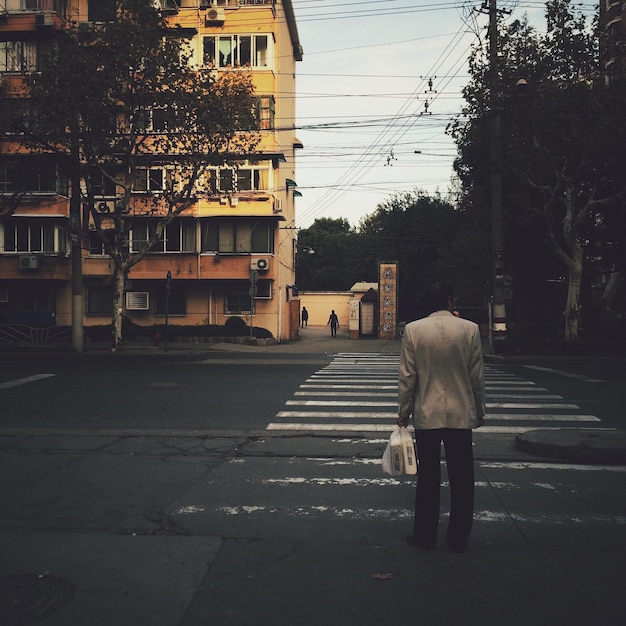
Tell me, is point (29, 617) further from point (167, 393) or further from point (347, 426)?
point (167, 393)

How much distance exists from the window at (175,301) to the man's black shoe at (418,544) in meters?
31.7

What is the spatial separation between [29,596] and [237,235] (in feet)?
103

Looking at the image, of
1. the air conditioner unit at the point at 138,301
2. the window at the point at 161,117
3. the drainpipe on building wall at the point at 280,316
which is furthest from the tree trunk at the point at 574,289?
the air conditioner unit at the point at 138,301

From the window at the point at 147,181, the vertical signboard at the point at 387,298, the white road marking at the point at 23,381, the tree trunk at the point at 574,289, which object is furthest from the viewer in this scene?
the vertical signboard at the point at 387,298

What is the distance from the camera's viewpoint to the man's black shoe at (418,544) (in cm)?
466

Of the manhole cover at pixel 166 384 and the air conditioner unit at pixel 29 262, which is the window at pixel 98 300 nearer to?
the air conditioner unit at pixel 29 262

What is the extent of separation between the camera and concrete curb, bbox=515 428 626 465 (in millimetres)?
7402

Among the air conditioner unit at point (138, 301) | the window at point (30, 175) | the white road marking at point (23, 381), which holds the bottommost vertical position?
the white road marking at point (23, 381)

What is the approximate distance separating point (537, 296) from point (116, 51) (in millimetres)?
25863

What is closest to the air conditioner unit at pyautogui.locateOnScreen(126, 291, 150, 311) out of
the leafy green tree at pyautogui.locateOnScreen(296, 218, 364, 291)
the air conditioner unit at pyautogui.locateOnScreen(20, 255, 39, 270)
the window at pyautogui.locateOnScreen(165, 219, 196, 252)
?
the window at pyautogui.locateOnScreen(165, 219, 196, 252)

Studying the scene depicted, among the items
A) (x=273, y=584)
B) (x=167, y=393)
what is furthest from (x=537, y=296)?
(x=273, y=584)

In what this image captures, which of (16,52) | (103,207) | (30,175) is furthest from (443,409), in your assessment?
(16,52)

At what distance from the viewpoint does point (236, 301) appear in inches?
1399

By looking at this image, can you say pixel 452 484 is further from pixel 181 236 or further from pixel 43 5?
pixel 43 5
